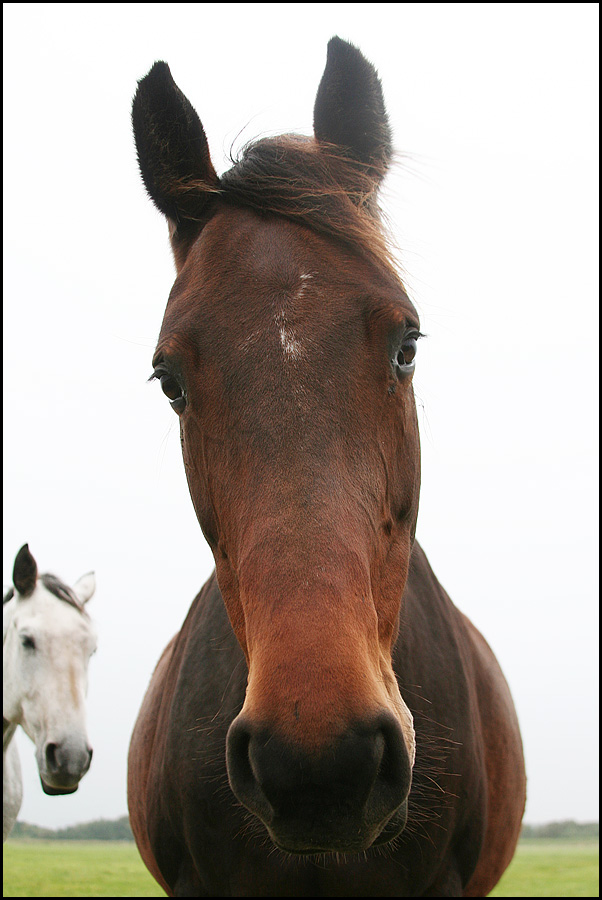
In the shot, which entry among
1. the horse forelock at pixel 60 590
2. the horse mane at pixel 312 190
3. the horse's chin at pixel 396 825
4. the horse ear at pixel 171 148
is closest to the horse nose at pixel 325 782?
the horse's chin at pixel 396 825

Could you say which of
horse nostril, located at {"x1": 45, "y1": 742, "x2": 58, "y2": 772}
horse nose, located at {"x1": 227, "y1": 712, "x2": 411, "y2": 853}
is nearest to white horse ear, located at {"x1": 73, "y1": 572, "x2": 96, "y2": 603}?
horse nostril, located at {"x1": 45, "y1": 742, "x2": 58, "y2": 772}

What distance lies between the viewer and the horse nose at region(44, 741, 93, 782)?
21.0ft

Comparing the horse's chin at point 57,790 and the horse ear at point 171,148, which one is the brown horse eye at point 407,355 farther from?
the horse's chin at point 57,790

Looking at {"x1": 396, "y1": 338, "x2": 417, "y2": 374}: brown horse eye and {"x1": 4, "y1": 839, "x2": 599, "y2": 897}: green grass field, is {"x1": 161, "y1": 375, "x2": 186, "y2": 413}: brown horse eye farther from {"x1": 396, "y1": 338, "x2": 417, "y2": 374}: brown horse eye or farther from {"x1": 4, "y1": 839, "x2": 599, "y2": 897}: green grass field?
{"x1": 4, "y1": 839, "x2": 599, "y2": 897}: green grass field

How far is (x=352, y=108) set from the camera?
2941 millimetres

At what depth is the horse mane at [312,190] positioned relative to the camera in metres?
2.50

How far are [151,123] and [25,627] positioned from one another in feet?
19.0

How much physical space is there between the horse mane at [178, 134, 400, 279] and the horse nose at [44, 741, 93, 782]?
5604mm

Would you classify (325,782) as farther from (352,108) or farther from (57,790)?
(57,790)

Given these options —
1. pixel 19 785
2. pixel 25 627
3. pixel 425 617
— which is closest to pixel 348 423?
pixel 425 617

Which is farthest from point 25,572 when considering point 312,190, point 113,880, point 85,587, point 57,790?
point 113,880

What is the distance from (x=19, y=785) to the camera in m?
7.68

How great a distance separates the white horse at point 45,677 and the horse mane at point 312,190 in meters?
5.59

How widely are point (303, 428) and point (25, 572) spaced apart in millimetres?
6354
